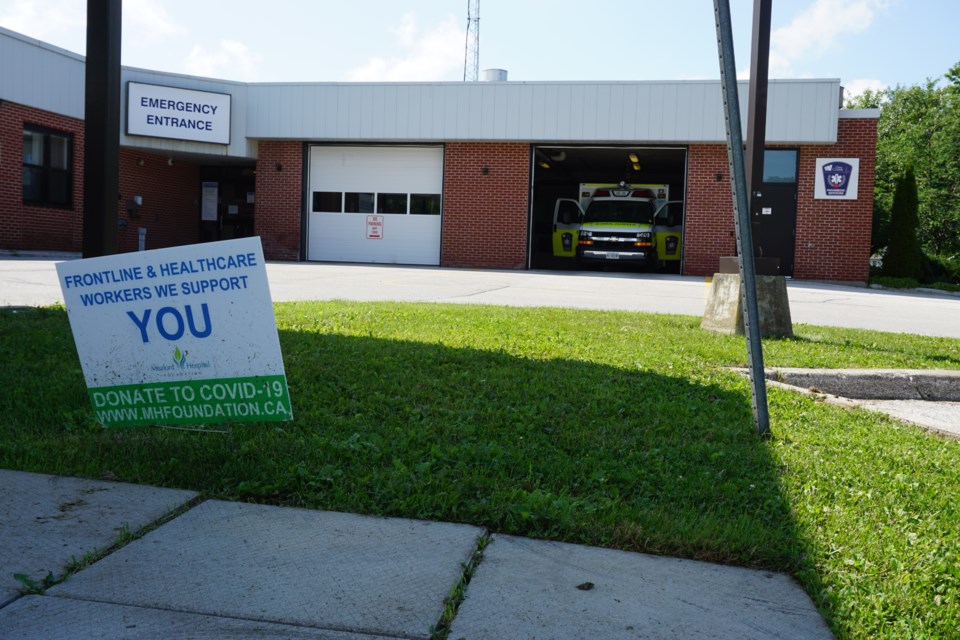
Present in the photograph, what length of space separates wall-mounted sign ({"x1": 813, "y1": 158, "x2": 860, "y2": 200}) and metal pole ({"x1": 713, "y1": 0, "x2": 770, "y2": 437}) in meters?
20.1

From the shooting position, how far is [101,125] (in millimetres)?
5824

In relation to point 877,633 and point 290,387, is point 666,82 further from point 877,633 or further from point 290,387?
point 877,633

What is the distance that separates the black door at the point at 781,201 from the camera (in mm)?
22750

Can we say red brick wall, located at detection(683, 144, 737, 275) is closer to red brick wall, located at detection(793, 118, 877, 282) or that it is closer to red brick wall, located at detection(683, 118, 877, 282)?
red brick wall, located at detection(683, 118, 877, 282)

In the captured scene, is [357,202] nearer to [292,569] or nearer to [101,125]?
[101,125]

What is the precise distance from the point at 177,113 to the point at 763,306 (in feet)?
66.6

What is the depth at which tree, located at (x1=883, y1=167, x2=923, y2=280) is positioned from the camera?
2342 cm

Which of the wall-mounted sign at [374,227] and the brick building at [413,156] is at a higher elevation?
the brick building at [413,156]

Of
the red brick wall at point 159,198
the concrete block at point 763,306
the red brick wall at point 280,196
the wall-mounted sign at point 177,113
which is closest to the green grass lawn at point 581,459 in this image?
the concrete block at point 763,306

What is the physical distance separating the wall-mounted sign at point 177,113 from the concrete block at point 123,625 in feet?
77.5

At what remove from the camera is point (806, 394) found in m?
5.59

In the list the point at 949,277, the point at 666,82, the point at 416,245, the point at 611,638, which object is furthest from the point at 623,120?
the point at 611,638

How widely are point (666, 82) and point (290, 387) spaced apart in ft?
64.6

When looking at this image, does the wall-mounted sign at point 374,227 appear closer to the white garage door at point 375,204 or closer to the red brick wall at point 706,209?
the white garage door at point 375,204
